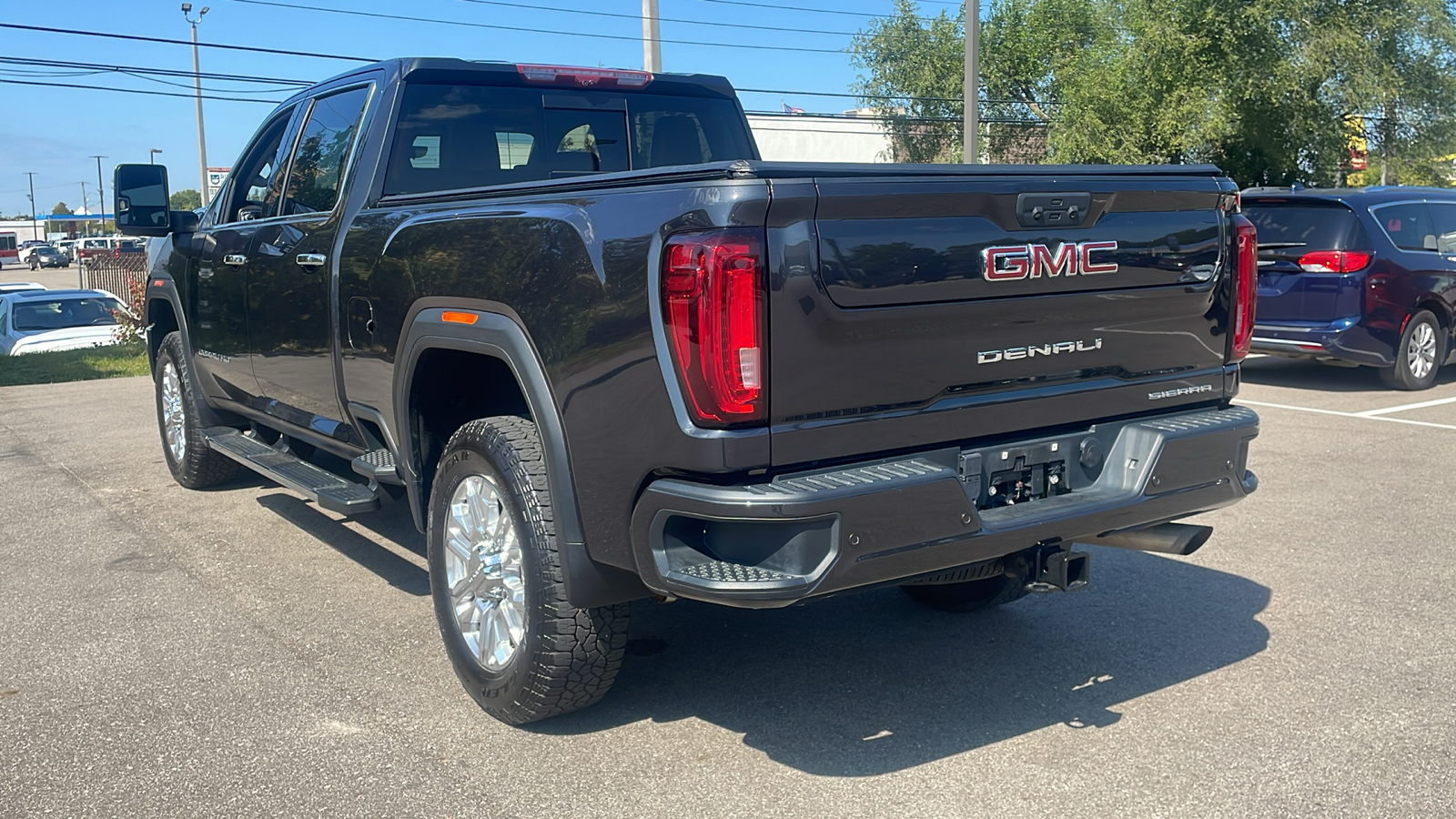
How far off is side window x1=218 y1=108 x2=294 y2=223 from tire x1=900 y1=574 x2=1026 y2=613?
10.8ft

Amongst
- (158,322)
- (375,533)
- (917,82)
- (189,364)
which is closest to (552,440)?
(375,533)

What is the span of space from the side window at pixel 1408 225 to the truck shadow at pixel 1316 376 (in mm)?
1228

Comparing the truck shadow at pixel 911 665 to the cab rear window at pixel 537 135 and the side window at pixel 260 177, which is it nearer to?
the cab rear window at pixel 537 135

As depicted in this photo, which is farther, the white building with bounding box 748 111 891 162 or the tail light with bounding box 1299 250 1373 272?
the white building with bounding box 748 111 891 162

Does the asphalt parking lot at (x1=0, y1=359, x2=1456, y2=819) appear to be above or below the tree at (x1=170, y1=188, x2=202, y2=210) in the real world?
below

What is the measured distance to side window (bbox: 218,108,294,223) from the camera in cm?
562

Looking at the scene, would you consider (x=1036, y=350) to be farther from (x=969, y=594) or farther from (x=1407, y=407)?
(x=1407, y=407)

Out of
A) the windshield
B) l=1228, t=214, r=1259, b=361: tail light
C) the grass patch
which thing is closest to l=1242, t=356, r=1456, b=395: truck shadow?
l=1228, t=214, r=1259, b=361: tail light

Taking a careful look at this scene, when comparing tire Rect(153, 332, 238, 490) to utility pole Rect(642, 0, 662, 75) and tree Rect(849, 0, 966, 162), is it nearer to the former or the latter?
utility pole Rect(642, 0, 662, 75)

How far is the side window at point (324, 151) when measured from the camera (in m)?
4.95

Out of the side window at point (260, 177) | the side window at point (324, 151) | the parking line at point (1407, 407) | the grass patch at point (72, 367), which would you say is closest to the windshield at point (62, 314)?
the grass patch at point (72, 367)

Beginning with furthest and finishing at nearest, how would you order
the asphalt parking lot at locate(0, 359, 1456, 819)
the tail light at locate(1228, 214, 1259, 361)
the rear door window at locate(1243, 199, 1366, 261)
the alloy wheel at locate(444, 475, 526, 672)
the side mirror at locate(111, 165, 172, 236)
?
the rear door window at locate(1243, 199, 1366, 261)
the side mirror at locate(111, 165, 172, 236)
the tail light at locate(1228, 214, 1259, 361)
the alloy wheel at locate(444, 475, 526, 672)
the asphalt parking lot at locate(0, 359, 1456, 819)

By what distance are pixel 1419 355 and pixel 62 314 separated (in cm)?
1999

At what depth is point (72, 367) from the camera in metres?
14.4
